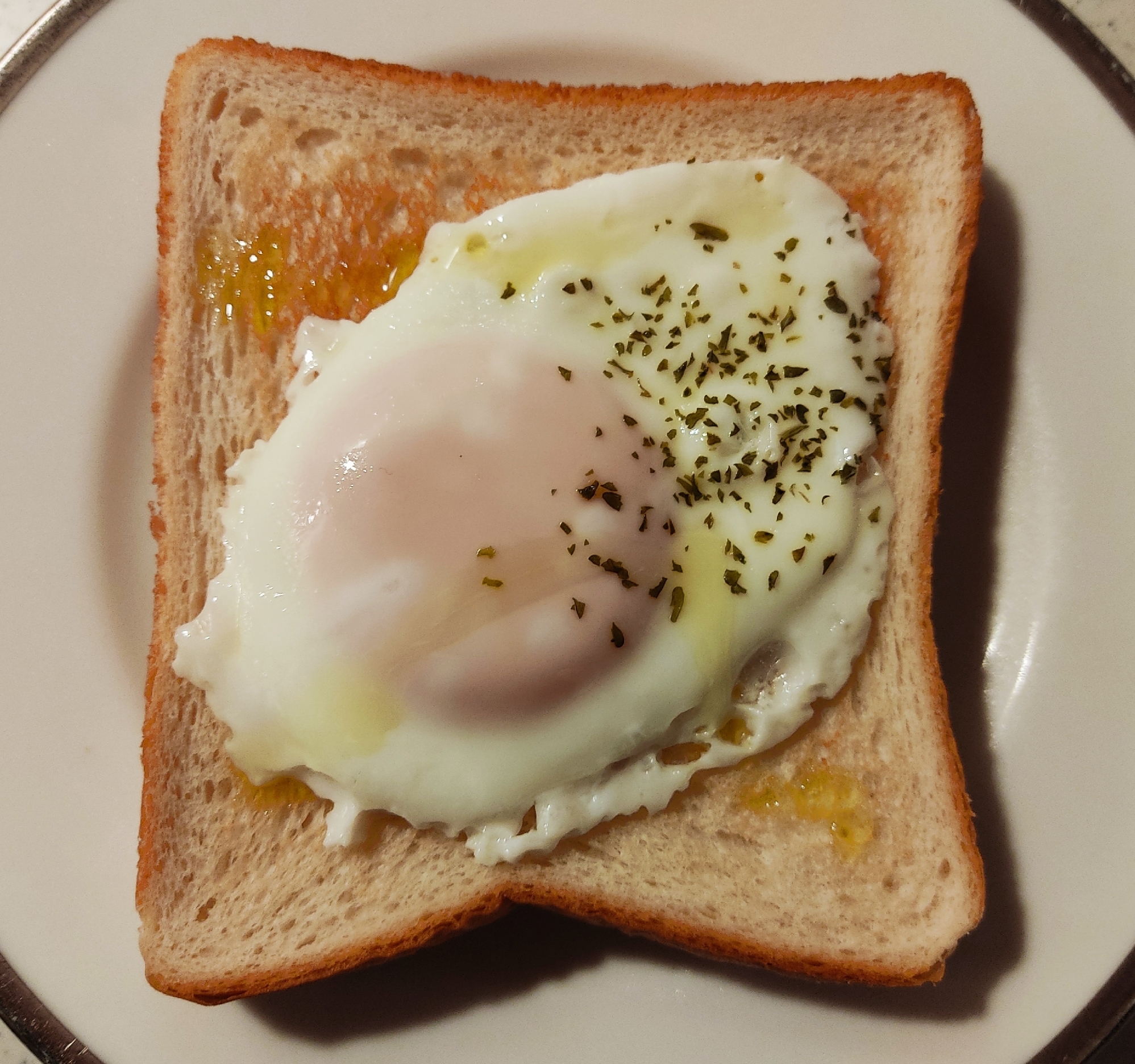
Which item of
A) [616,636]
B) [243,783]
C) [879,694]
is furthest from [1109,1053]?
[243,783]

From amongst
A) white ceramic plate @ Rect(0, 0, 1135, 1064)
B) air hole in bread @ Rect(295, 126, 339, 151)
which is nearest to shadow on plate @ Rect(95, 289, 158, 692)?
white ceramic plate @ Rect(0, 0, 1135, 1064)

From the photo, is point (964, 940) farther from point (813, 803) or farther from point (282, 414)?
point (282, 414)

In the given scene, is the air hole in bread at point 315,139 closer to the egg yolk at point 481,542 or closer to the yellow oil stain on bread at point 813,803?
the egg yolk at point 481,542

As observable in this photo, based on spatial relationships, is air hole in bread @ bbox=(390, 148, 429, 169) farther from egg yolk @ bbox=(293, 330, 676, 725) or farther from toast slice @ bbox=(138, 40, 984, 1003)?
egg yolk @ bbox=(293, 330, 676, 725)

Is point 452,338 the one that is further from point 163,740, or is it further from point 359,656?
point 163,740

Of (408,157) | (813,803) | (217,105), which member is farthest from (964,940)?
(217,105)

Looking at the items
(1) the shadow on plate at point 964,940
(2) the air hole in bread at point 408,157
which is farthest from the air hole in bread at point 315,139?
(1) the shadow on plate at point 964,940
